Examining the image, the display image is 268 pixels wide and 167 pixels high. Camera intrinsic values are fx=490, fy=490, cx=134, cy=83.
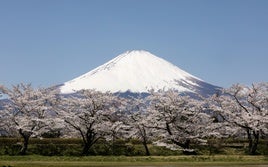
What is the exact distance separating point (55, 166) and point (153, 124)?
19958mm

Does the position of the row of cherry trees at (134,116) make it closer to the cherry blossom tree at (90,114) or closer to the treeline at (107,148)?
the cherry blossom tree at (90,114)

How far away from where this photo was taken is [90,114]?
145 ft

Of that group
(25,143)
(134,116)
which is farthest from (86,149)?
(134,116)

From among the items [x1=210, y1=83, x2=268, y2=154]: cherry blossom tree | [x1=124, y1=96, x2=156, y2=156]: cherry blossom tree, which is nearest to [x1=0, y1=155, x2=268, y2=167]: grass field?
[x1=124, y1=96, x2=156, y2=156]: cherry blossom tree

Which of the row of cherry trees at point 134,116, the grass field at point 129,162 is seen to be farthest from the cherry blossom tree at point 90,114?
the grass field at point 129,162

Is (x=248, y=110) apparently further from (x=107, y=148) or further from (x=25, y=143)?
(x=25, y=143)

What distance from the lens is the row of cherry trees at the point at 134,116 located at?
4403 centimetres

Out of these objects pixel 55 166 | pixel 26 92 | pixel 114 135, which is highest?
pixel 26 92

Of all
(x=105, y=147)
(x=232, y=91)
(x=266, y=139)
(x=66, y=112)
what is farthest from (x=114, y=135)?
(x=266, y=139)

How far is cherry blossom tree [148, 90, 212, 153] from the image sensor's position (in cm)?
4466

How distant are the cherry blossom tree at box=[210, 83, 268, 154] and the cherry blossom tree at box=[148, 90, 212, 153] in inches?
102

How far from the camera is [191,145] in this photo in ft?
152

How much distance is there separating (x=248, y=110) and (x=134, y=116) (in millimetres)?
10998

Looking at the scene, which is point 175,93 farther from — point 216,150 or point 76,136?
point 76,136
